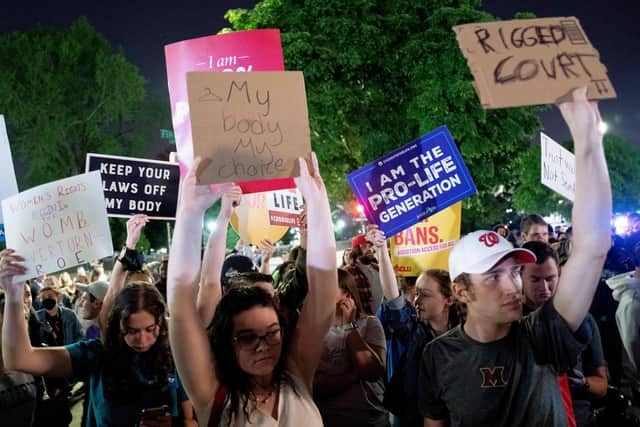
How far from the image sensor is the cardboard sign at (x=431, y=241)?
612 centimetres

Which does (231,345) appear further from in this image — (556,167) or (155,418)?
(556,167)

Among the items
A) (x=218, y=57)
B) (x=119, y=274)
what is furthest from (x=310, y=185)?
(x=119, y=274)

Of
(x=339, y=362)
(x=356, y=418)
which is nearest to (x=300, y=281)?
(x=339, y=362)

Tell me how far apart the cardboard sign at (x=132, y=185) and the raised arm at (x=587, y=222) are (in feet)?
13.0

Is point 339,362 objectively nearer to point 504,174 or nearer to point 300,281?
point 300,281

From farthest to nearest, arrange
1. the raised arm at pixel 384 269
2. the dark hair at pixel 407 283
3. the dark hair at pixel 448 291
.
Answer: the dark hair at pixel 407 283, the raised arm at pixel 384 269, the dark hair at pixel 448 291

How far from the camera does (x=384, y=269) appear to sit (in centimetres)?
413

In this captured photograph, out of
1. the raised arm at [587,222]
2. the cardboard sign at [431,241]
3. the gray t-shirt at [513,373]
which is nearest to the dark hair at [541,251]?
the gray t-shirt at [513,373]

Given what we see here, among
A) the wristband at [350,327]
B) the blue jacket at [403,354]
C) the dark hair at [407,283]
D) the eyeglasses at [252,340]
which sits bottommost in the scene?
the blue jacket at [403,354]

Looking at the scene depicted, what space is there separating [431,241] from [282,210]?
6.58 feet

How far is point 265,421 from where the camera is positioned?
2156mm

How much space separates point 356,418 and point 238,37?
2854 mm

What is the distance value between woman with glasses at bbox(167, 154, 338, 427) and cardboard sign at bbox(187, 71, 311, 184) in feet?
0.66

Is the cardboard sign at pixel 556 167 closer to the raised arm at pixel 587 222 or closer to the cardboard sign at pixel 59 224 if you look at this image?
the raised arm at pixel 587 222
